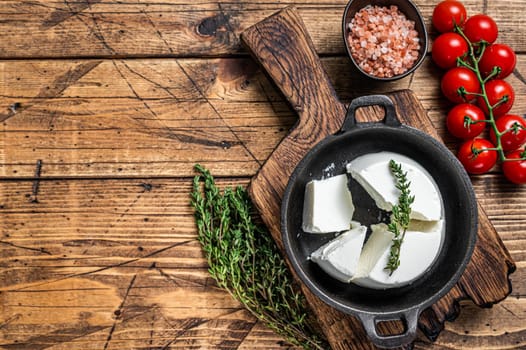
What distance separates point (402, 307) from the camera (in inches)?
49.4

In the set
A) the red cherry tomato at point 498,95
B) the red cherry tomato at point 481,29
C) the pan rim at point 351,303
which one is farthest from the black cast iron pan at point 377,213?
the red cherry tomato at point 481,29

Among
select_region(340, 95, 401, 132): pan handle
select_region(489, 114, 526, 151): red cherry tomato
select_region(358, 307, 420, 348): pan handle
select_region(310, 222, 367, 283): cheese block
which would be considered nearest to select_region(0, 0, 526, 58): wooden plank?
select_region(489, 114, 526, 151): red cherry tomato

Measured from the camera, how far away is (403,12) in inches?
56.4

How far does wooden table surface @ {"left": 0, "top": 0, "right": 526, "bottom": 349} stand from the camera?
4.81 feet

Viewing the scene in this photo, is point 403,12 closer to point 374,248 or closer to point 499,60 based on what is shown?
point 499,60

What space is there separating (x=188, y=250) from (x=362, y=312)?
1.55 ft

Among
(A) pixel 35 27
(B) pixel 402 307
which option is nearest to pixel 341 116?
(B) pixel 402 307

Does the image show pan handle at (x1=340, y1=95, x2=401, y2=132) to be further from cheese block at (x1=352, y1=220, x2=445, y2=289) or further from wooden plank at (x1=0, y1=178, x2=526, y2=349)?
wooden plank at (x1=0, y1=178, x2=526, y2=349)

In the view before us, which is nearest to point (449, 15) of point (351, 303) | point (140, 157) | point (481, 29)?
point (481, 29)

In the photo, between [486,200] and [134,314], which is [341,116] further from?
[134,314]

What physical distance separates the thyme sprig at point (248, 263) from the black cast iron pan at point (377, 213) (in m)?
0.12

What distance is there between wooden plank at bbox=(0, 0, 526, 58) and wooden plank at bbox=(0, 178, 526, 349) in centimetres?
34

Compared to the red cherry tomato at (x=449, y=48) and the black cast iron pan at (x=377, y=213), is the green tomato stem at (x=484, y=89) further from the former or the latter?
the black cast iron pan at (x=377, y=213)

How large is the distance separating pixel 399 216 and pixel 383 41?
437 millimetres
